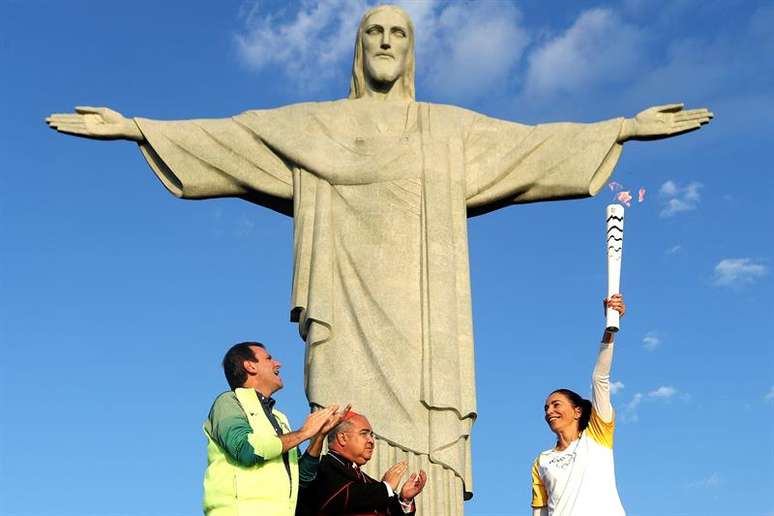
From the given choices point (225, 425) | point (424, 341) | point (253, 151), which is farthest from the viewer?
point (253, 151)

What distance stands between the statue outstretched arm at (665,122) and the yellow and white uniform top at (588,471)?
3072mm

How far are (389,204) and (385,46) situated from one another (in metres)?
1.69

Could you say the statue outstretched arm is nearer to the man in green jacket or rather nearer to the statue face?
the statue face

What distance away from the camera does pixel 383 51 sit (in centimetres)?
1310

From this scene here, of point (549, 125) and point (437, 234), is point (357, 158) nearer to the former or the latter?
point (437, 234)

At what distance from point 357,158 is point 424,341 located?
1.88 metres

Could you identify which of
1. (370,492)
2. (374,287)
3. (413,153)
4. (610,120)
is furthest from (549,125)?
(370,492)

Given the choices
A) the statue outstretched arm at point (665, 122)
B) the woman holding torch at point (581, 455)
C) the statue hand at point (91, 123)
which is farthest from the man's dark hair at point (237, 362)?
the statue outstretched arm at point (665, 122)

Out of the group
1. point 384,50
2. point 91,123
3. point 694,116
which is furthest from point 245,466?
point 694,116

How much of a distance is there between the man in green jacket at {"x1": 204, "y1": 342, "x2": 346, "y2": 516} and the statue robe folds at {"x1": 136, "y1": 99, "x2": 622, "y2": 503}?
10.5 feet

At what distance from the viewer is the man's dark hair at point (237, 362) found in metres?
8.54

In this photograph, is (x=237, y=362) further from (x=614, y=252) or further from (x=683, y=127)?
(x=683, y=127)

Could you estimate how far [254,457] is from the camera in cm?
798

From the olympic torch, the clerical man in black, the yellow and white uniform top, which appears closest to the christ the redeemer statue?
the yellow and white uniform top
